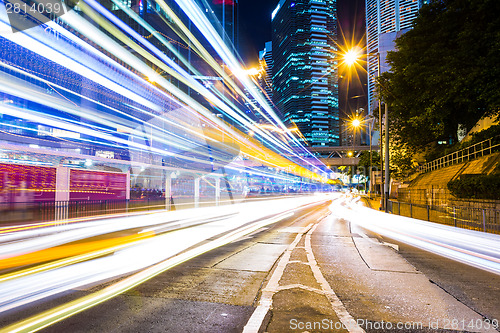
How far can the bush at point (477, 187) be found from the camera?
16484 mm

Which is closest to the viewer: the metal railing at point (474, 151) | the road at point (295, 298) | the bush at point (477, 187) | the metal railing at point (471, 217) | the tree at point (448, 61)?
the road at point (295, 298)

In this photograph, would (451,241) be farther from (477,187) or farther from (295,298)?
(477,187)

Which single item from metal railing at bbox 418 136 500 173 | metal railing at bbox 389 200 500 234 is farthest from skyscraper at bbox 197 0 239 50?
metal railing at bbox 389 200 500 234

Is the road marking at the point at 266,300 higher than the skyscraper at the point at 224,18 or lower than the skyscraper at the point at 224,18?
lower

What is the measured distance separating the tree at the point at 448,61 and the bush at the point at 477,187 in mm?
3888

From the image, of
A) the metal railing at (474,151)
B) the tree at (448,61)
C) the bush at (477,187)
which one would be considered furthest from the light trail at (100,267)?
the metal railing at (474,151)

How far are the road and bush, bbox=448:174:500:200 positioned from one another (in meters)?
10.6

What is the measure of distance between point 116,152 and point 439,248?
2941 centimetres

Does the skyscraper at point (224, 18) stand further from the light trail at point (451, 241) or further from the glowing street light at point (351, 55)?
the light trail at point (451, 241)

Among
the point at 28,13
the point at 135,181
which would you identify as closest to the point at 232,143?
the point at 135,181

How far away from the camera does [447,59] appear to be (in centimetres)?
1797

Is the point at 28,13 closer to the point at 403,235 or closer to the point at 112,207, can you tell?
the point at 112,207

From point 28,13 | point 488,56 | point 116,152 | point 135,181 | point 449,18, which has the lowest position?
point 135,181

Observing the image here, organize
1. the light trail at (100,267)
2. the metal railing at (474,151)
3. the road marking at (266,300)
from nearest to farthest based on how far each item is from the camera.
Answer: the road marking at (266,300) < the light trail at (100,267) < the metal railing at (474,151)
